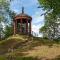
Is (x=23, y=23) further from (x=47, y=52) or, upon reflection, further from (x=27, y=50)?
(x=47, y=52)

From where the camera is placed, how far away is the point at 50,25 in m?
62.1

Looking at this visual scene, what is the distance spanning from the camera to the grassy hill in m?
27.5

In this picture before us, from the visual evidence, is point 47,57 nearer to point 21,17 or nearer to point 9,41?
point 9,41

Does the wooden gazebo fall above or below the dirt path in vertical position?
above

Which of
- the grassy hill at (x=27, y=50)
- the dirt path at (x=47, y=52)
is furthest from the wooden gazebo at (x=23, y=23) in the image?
the dirt path at (x=47, y=52)

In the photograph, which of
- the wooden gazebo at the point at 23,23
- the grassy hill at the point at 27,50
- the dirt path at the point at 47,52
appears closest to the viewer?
the grassy hill at the point at 27,50

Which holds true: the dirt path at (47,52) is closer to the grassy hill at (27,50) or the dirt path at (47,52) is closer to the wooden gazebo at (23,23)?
the grassy hill at (27,50)

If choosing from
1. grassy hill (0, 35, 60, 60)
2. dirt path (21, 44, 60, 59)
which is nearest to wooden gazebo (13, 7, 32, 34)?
grassy hill (0, 35, 60, 60)

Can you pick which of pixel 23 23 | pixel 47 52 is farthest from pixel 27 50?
pixel 23 23

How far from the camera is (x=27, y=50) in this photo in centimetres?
3269

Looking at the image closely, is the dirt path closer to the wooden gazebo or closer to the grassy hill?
the grassy hill

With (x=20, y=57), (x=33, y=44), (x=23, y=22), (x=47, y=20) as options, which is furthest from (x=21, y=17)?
(x=20, y=57)

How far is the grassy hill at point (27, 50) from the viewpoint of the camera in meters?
27.5

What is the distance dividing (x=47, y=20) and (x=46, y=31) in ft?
14.4
